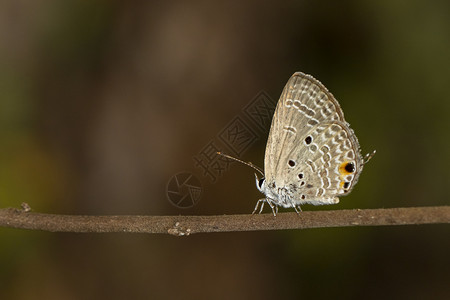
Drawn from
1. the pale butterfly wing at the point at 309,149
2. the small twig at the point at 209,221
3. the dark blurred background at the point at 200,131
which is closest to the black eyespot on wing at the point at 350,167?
the pale butterfly wing at the point at 309,149

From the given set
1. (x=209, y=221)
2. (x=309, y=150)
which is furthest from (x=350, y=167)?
(x=209, y=221)

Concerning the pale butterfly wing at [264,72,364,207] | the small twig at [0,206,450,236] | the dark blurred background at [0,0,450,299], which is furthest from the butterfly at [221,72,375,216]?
the dark blurred background at [0,0,450,299]

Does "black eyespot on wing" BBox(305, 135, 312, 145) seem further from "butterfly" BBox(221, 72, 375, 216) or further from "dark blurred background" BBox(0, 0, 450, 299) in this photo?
→ "dark blurred background" BBox(0, 0, 450, 299)

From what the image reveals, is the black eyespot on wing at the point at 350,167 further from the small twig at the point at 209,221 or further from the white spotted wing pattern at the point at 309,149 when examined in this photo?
the small twig at the point at 209,221

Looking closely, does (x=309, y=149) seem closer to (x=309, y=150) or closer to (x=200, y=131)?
(x=309, y=150)
